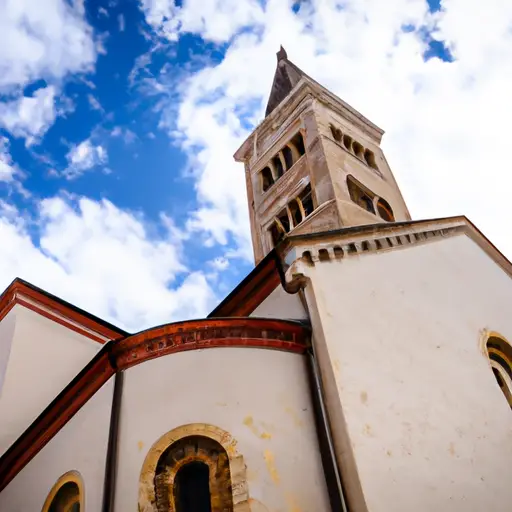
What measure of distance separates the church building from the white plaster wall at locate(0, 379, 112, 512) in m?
0.04

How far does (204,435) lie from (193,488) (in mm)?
694

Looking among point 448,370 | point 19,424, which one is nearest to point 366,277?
point 448,370

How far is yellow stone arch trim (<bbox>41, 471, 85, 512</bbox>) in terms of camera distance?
27.3ft

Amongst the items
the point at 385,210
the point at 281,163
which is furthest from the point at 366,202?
the point at 281,163

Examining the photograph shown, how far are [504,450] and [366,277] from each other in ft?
10.0

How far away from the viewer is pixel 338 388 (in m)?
7.00

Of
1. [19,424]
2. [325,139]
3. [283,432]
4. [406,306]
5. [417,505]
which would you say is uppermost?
[325,139]

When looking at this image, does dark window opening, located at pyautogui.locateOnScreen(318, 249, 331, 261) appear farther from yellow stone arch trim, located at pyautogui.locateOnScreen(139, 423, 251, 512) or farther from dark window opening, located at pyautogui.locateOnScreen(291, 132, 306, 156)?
dark window opening, located at pyautogui.locateOnScreen(291, 132, 306, 156)

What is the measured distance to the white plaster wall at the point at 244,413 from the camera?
683 centimetres

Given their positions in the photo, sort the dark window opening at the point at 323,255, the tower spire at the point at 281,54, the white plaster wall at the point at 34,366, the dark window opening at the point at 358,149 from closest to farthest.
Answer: the dark window opening at the point at 323,255 < the white plaster wall at the point at 34,366 < the dark window opening at the point at 358,149 < the tower spire at the point at 281,54

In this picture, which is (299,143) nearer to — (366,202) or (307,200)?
(307,200)

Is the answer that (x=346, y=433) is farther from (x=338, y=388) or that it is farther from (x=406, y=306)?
(x=406, y=306)

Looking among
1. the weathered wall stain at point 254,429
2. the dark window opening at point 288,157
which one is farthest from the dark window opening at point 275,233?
the weathered wall stain at point 254,429

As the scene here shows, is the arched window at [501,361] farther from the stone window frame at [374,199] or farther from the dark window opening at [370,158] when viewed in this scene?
the dark window opening at [370,158]
